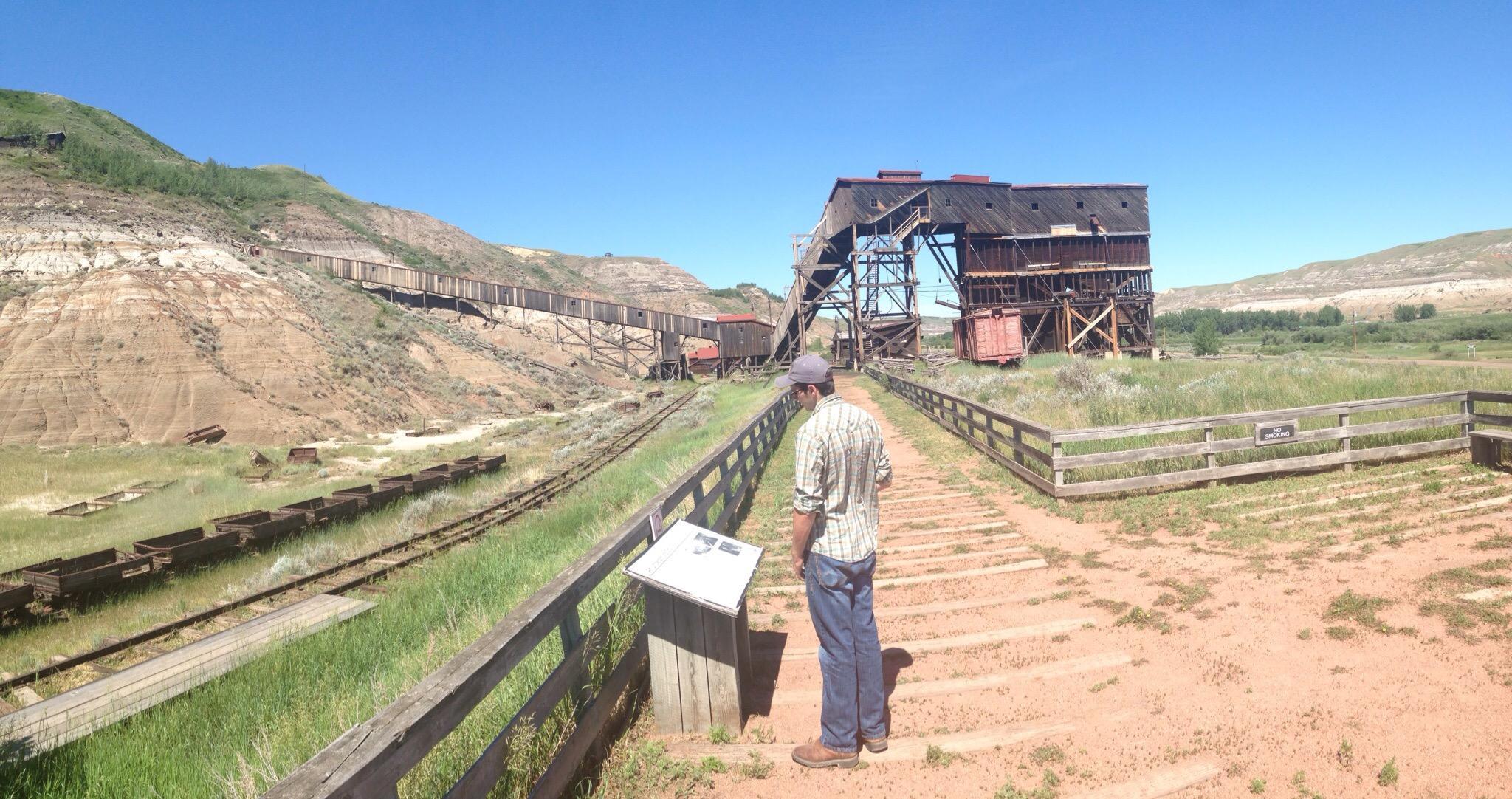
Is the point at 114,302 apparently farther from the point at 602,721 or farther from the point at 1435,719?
the point at 1435,719

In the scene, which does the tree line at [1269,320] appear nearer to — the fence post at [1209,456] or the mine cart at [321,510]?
the fence post at [1209,456]

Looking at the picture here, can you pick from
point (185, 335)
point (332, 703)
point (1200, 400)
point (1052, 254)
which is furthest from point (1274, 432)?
point (185, 335)

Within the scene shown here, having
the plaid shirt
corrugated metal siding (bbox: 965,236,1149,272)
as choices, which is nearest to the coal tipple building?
corrugated metal siding (bbox: 965,236,1149,272)

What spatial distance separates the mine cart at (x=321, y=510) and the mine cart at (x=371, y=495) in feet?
0.43

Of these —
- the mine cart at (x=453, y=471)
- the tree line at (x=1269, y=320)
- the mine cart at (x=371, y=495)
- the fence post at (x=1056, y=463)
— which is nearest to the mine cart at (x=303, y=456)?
the mine cart at (x=453, y=471)

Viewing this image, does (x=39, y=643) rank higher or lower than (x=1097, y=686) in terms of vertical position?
lower

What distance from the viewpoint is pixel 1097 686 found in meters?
4.18

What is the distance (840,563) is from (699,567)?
2.30 feet

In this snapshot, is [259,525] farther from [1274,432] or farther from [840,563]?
[1274,432]

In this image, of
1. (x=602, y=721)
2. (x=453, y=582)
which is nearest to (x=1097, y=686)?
(x=602, y=721)

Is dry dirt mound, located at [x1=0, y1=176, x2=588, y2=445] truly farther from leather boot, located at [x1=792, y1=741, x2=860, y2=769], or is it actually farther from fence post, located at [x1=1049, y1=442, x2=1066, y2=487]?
leather boot, located at [x1=792, y1=741, x2=860, y2=769]

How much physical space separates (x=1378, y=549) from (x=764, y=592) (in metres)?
5.15

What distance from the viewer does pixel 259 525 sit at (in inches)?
530

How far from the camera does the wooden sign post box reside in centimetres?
357
